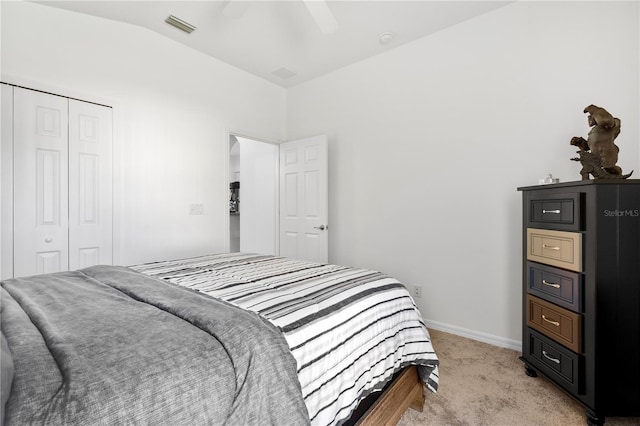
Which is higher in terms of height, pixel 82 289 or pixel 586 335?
pixel 82 289

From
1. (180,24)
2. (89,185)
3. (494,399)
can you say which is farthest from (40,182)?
(494,399)

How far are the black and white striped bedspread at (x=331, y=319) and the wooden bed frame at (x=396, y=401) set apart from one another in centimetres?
7

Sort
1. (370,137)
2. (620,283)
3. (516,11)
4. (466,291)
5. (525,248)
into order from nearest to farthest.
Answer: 1. (620,283)
2. (525,248)
3. (516,11)
4. (466,291)
5. (370,137)

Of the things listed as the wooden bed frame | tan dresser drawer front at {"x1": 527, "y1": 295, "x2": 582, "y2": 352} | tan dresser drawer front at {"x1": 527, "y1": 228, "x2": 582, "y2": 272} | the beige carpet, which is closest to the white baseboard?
the beige carpet

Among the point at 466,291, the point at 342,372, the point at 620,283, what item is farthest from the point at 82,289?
the point at 466,291

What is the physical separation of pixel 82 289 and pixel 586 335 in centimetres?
243

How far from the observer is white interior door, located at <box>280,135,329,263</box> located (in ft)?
11.5

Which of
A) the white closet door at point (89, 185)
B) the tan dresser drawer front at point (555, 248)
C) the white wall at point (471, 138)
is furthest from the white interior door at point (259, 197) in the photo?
the tan dresser drawer front at point (555, 248)

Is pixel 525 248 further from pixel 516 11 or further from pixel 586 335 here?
pixel 516 11

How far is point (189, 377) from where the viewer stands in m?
0.67

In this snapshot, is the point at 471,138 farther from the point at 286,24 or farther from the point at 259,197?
the point at 259,197

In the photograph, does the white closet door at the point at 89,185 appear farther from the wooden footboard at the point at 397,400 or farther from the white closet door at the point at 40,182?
the wooden footboard at the point at 397,400

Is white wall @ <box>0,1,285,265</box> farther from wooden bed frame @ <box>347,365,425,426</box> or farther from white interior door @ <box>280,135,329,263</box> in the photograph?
wooden bed frame @ <box>347,365,425,426</box>

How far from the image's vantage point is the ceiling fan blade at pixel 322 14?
6.38 feet
